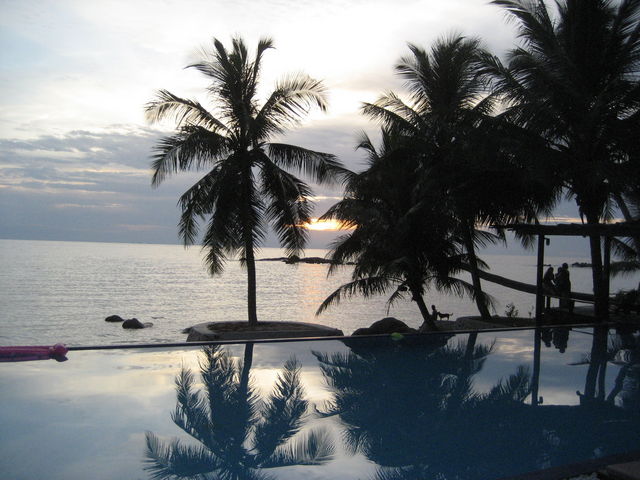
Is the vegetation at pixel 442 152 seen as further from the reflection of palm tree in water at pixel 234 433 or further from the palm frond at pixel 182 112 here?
the reflection of palm tree in water at pixel 234 433

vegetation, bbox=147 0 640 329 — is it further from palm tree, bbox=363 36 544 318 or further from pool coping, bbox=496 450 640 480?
pool coping, bbox=496 450 640 480

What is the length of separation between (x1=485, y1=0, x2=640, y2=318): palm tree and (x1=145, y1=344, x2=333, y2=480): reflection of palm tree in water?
7742 mm

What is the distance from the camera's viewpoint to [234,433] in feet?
16.0

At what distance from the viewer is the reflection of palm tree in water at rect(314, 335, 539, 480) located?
4.42m

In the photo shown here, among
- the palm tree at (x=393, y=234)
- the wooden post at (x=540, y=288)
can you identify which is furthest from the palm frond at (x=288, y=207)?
the wooden post at (x=540, y=288)

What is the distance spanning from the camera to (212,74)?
12406 mm

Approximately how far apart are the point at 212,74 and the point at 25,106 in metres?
12.3

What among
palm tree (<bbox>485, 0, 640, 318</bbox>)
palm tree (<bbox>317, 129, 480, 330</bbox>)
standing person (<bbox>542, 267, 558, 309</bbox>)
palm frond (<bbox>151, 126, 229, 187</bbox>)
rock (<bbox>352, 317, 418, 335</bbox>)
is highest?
palm tree (<bbox>485, 0, 640, 318</bbox>)

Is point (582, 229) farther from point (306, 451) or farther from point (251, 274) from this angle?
point (306, 451)

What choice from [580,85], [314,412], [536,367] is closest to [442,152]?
[580,85]

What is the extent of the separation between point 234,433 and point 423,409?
2075 mm

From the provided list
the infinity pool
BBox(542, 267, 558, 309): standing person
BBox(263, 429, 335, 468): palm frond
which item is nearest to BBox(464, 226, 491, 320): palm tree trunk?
BBox(542, 267, 558, 309): standing person

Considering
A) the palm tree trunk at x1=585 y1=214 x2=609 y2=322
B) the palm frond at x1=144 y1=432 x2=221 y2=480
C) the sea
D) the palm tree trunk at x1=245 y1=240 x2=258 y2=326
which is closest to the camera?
the palm frond at x1=144 y1=432 x2=221 y2=480

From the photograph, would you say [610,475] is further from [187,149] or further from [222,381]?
[187,149]
